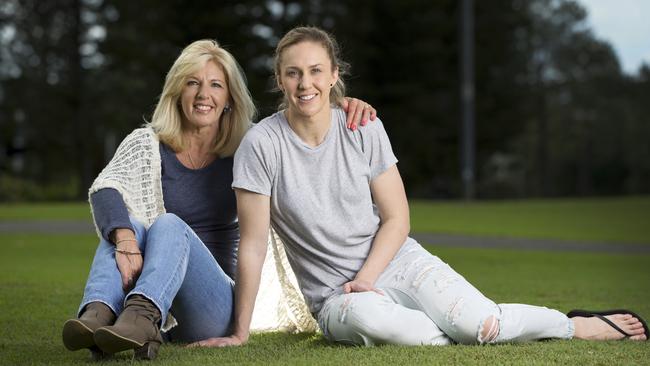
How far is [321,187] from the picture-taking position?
4551 mm

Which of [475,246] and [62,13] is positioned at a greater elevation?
[62,13]

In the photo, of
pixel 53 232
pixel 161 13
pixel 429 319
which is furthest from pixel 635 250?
pixel 161 13

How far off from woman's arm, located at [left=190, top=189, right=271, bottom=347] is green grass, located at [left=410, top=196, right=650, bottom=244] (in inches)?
466

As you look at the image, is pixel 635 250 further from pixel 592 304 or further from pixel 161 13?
pixel 161 13

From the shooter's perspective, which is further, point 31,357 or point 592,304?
point 592,304

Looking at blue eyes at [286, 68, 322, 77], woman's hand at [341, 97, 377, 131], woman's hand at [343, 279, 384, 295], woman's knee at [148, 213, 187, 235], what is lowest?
woman's hand at [343, 279, 384, 295]

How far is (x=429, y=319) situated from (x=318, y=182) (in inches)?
30.5

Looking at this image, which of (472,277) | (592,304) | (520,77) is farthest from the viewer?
(520,77)

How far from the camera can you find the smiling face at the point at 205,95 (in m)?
4.97

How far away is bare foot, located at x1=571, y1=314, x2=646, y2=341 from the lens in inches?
187

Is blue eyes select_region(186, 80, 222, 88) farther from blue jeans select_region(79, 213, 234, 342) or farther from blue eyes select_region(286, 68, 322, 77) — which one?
blue jeans select_region(79, 213, 234, 342)

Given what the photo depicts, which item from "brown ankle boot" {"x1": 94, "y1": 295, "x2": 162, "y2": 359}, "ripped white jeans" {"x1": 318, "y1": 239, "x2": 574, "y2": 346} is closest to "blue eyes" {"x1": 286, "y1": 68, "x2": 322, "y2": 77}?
"ripped white jeans" {"x1": 318, "y1": 239, "x2": 574, "y2": 346}

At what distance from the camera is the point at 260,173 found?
450 cm

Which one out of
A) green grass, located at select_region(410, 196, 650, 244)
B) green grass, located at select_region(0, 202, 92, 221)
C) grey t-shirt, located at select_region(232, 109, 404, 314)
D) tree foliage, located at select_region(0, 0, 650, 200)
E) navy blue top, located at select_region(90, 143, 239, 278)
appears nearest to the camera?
grey t-shirt, located at select_region(232, 109, 404, 314)
